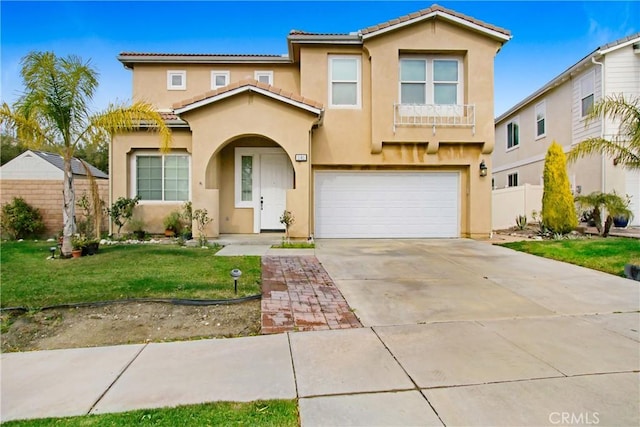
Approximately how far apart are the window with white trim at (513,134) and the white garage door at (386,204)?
37.1ft

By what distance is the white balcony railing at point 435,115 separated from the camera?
41.2 ft

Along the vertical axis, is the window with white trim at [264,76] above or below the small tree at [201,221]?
above

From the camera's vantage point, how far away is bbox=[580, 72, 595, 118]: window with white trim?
15391 millimetres

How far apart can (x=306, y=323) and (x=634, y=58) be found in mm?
17739

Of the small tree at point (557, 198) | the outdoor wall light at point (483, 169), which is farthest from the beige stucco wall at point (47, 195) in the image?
the small tree at point (557, 198)

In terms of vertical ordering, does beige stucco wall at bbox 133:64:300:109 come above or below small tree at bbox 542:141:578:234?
above

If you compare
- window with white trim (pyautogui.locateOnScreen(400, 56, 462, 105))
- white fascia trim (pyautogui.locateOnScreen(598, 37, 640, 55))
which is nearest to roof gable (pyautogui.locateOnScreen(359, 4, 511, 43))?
window with white trim (pyautogui.locateOnScreen(400, 56, 462, 105))

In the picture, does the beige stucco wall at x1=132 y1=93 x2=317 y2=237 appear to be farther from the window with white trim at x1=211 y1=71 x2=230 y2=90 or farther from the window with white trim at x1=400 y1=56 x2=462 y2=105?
the window with white trim at x1=400 y1=56 x2=462 y2=105

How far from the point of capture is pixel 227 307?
17.5 feet

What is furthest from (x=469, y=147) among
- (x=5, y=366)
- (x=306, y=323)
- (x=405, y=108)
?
(x=5, y=366)

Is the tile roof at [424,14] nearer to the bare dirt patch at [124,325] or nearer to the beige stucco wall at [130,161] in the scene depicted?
the beige stucco wall at [130,161]

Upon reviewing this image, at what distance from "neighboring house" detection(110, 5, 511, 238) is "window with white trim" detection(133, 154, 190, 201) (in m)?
0.03

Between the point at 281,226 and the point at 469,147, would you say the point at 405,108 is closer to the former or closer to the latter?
the point at 469,147

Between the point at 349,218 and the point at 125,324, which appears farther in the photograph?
the point at 349,218
